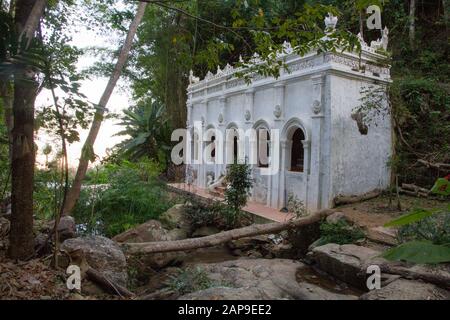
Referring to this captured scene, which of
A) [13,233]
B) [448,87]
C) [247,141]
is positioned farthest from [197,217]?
[448,87]

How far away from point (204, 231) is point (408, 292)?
5800mm

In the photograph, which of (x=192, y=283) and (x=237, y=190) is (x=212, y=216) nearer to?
(x=237, y=190)

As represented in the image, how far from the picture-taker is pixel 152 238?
7.38 metres

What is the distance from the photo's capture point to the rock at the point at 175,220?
8828mm

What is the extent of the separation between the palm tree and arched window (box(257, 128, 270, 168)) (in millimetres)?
8294

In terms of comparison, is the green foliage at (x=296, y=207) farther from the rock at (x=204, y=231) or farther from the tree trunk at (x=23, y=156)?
the tree trunk at (x=23, y=156)

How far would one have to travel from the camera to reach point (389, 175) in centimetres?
1119

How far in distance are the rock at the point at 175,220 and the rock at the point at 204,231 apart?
254mm

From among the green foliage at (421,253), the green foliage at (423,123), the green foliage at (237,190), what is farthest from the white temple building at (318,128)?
the green foliage at (421,253)

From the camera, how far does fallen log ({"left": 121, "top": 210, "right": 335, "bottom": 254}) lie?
5.95 m

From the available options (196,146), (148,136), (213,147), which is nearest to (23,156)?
(213,147)

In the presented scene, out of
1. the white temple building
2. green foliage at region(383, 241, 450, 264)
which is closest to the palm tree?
the white temple building

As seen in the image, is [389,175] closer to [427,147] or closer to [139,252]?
[427,147]

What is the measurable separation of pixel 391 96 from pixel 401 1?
9.06 m
